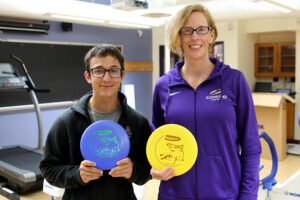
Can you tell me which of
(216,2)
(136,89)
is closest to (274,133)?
(216,2)

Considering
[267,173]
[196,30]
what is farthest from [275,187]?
[267,173]

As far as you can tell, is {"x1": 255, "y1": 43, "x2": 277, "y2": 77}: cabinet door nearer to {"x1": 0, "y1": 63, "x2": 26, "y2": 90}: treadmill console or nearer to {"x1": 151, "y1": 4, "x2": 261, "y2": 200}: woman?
{"x1": 0, "y1": 63, "x2": 26, "y2": 90}: treadmill console

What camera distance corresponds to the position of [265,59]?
7.38m

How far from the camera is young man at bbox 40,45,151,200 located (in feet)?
4.82

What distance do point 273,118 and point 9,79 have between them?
4.41 m

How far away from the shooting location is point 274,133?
5.41 metres

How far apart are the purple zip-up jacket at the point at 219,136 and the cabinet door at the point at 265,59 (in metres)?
6.22

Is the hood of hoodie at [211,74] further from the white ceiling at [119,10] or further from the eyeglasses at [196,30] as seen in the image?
the white ceiling at [119,10]

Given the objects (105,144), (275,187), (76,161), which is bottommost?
(275,187)

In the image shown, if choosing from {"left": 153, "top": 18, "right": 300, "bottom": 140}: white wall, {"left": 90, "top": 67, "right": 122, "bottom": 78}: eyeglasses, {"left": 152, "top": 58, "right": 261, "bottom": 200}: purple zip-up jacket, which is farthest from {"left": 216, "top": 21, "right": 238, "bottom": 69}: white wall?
{"left": 90, "top": 67, "right": 122, "bottom": 78}: eyeglasses

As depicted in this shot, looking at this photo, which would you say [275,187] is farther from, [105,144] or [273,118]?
[273,118]

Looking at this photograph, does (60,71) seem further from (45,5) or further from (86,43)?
(45,5)

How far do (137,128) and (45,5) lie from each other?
3.24m

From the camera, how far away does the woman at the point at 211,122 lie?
1445mm
